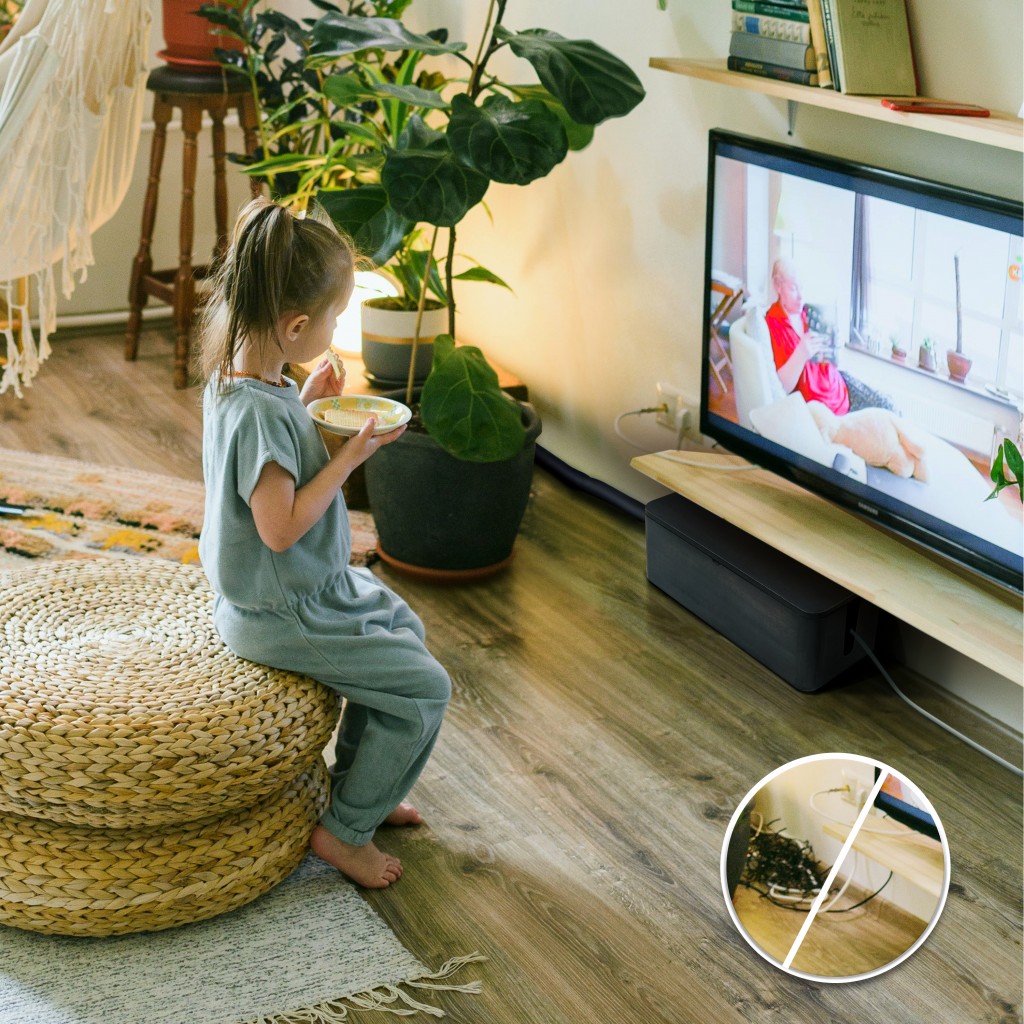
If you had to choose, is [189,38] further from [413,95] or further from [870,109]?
[870,109]

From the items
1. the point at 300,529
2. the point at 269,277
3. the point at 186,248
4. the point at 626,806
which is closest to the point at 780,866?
the point at 626,806

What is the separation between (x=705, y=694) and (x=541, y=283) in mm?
1279

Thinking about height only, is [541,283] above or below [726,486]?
above

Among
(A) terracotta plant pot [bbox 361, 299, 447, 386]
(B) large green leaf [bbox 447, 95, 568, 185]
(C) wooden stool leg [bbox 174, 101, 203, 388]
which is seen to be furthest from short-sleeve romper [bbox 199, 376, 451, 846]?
(C) wooden stool leg [bbox 174, 101, 203, 388]

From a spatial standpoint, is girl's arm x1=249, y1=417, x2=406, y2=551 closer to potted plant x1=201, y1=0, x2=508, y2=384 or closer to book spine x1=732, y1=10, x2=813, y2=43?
potted plant x1=201, y1=0, x2=508, y2=384

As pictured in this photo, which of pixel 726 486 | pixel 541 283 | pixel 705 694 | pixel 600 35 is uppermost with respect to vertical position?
pixel 600 35

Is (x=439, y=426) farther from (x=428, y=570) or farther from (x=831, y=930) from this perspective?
(x=831, y=930)

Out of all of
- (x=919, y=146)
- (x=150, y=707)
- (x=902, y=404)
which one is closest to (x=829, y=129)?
(x=919, y=146)

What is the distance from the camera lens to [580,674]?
2277 mm

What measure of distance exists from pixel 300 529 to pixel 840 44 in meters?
1.08

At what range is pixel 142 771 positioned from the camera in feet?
4.85

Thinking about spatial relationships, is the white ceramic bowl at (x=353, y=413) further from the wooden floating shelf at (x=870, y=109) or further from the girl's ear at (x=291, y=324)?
the wooden floating shelf at (x=870, y=109)

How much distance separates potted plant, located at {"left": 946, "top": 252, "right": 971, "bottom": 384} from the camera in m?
1.85

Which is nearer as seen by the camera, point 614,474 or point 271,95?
point 614,474
